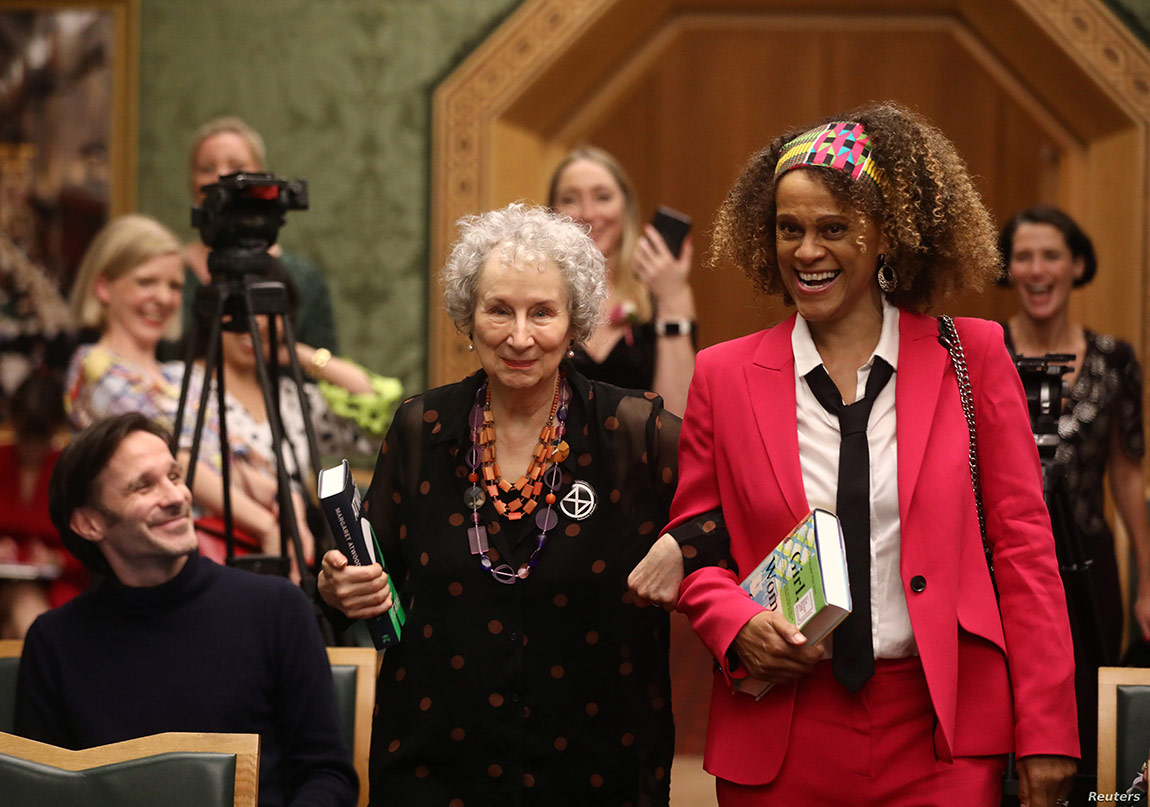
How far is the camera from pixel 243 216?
2.91 metres

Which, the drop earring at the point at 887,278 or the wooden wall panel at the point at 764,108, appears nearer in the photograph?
the drop earring at the point at 887,278

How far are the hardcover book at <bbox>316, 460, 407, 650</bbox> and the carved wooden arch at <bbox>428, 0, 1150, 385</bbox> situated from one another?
10.6ft

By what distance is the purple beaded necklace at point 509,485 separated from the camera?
83.0 inches

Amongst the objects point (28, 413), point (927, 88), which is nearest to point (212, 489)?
point (28, 413)

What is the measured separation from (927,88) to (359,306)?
248 cm

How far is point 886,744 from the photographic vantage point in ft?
6.00

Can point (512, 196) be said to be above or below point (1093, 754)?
above

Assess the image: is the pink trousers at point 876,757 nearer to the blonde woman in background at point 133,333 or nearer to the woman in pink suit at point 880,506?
the woman in pink suit at point 880,506

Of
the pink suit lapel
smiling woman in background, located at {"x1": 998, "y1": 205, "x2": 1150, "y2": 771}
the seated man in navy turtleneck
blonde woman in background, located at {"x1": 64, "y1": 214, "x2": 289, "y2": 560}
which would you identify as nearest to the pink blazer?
the pink suit lapel

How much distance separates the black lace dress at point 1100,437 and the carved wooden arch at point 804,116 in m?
1.43

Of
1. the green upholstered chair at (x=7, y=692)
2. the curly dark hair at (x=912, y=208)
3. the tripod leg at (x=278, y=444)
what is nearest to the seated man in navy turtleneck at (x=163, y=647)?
the green upholstered chair at (x=7, y=692)

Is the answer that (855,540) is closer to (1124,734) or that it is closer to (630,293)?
(1124,734)

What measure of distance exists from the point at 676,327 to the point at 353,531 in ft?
4.89

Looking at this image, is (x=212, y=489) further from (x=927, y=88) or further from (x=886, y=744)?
(x=927, y=88)
